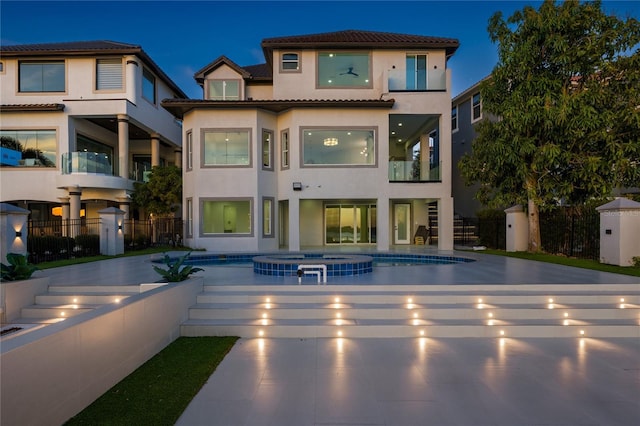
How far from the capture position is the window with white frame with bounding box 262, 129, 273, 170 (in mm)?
15773

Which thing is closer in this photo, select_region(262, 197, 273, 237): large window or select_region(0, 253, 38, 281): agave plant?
select_region(0, 253, 38, 281): agave plant

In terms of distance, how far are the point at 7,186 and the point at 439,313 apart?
73.5ft

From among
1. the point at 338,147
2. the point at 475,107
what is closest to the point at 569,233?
the point at 338,147

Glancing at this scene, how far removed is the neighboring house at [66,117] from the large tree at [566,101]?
726 inches

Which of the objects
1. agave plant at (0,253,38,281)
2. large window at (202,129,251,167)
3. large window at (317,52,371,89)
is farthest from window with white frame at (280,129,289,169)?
agave plant at (0,253,38,281)

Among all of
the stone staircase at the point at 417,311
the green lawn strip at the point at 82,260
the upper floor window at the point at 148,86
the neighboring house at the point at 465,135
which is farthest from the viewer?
the neighboring house at the point at 465,135

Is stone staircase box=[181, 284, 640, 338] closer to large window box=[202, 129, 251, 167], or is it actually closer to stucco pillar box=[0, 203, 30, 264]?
stucco pillar box=[0, 203, 30, 264]

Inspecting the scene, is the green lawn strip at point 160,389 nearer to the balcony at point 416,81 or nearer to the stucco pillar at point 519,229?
the stucco pillar at point 519,229

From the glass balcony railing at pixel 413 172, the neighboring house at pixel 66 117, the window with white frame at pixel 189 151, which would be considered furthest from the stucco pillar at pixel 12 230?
the glass balcony railing at pixel 413 172

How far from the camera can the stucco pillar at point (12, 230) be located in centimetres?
941

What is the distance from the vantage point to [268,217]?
1595cm

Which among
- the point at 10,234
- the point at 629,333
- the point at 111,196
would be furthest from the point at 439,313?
the point at 111,196

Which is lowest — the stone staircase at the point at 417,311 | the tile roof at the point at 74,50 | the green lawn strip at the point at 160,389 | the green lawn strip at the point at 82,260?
the green lawn strip at the point at 160,389

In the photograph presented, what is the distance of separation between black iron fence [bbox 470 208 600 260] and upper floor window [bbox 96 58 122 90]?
2161 centimetres
